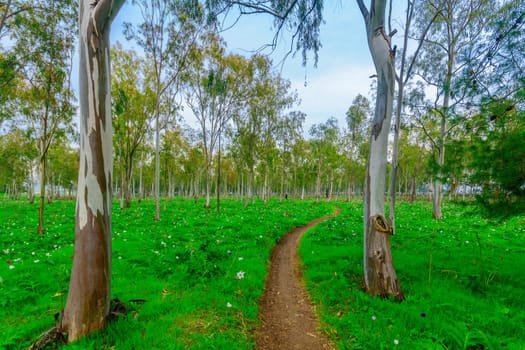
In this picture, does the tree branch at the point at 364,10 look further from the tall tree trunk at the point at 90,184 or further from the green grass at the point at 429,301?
the green grass at the point at 429,301

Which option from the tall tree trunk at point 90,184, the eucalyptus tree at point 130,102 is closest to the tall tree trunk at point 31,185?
the eucalyptus tree at point 130,102

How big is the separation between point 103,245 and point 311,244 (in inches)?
298

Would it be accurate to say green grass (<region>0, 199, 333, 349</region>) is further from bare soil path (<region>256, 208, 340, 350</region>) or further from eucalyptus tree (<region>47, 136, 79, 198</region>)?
eucalyptus tree (<region>47, 136, 79, 198</region>)

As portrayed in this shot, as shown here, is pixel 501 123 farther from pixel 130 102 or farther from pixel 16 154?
pixel 16 154

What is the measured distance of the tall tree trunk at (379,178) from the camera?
14.4 ft

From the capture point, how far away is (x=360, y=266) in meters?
5.86

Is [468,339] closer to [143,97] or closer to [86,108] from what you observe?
[86,108]

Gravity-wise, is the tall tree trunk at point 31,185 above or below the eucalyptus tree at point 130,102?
below

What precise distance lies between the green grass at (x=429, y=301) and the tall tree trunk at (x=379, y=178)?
1.58ft

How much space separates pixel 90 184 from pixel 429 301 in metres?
6.28

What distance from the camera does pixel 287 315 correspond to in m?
4.16

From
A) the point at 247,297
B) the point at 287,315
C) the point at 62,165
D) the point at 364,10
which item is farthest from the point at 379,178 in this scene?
the point at 62,165

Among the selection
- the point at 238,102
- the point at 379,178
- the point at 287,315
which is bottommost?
the point at 287,315

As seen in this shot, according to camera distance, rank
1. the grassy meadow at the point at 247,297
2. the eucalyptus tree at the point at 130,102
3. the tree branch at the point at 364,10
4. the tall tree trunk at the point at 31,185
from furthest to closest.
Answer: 1. the tall tree trunk at the point at 31,185
2. the eucalyptus tree at the point at 130,102
3. the tree branch at the point at 364,10
4. the grassy meadow at the point at 247,297
